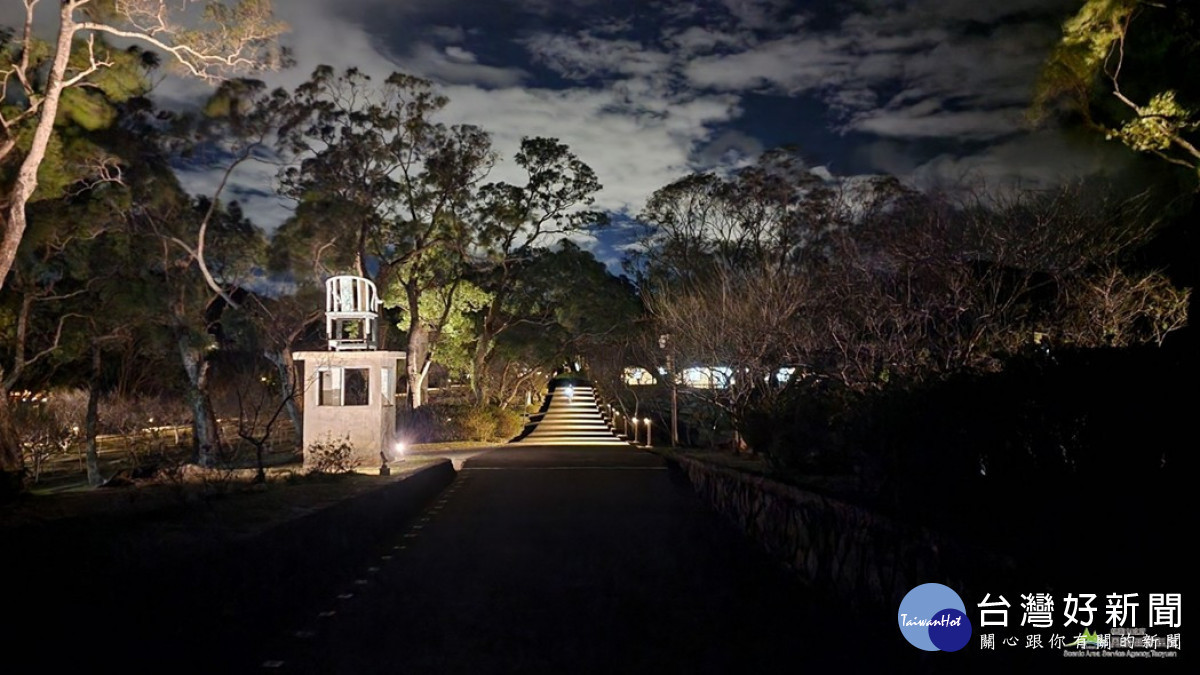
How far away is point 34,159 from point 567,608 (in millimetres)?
12287

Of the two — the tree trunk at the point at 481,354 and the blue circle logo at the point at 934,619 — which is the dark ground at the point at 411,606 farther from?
the tree trunk at the point at 481,354

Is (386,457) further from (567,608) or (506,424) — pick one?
(506,424)

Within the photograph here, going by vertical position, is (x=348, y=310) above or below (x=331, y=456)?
above

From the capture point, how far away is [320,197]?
93.2ft

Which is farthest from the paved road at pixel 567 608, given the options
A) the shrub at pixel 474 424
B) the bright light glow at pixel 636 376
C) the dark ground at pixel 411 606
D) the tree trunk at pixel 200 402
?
the bright light glow at pixel 636 376

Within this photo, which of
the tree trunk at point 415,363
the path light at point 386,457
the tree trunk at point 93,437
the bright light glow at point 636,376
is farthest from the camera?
the bright light glow at point 636,376

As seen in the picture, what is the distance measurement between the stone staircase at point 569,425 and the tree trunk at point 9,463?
79.7 feet

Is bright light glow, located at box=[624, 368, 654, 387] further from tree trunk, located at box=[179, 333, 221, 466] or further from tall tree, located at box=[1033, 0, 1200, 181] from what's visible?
tall tree, located at box=[1033, 0, 1200, 181]

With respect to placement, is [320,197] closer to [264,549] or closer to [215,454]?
[215,454]

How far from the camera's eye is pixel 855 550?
7.55 metres

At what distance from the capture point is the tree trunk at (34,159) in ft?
45.2

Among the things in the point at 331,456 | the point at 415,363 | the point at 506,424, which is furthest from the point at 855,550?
the point at 506,424

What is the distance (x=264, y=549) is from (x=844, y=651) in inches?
194

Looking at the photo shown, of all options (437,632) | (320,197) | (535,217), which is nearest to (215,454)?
(320,197)
